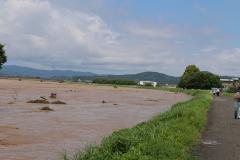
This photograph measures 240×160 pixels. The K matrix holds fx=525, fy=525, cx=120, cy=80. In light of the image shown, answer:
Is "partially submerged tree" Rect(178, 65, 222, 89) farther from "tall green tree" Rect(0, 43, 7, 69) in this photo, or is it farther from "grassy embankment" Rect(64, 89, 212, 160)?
"grassy embankment" Rect(64, 89, 212, 160)

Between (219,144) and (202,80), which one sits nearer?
(219,144)

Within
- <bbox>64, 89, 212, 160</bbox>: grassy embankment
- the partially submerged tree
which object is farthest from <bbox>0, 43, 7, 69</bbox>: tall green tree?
<bbox>64, 89, 212, 160</bbox>: grassy embankment

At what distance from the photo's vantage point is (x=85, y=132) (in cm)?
2639

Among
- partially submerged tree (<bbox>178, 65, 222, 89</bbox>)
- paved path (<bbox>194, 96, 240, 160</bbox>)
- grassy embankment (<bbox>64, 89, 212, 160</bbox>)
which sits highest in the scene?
partially submerged tree (<bbox>178, 65, 222, 89</bbox>)

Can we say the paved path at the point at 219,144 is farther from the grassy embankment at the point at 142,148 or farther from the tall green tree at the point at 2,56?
the tall green tree at the point at 2,56

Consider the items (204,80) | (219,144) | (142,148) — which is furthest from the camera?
(204,80)

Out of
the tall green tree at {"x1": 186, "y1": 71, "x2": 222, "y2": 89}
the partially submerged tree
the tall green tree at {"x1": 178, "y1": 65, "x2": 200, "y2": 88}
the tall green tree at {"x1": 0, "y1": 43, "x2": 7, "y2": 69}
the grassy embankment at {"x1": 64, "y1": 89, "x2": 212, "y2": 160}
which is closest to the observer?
the grassy embankment at {"x1": 64, "y1": 89, "x2": 212, "y2": 160}

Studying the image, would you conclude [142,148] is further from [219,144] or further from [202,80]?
[202,80]

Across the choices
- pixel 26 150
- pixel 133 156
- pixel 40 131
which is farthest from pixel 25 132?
pixel 133 156

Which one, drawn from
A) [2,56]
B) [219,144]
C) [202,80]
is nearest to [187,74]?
[202,80]

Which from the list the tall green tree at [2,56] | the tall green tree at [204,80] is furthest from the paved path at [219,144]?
the tall green tree at [204,80]

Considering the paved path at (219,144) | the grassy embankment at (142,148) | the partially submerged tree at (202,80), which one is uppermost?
the partially submerged tree at (202,80)

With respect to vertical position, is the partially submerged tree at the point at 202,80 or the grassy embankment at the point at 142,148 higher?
the partially submerged tree at the point at 202,80

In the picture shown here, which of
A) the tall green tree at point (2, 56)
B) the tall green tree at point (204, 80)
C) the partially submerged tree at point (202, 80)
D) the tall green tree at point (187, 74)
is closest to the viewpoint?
the tall green tree at point (2, 56)
